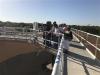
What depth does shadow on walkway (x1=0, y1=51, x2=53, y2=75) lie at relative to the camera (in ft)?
78.6

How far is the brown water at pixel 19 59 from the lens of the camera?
2388cm

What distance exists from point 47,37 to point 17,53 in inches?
333

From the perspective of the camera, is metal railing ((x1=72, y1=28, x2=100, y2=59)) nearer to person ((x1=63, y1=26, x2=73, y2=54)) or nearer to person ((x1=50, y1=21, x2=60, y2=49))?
person ((x1=63, y1=26, x2=73, y2=54))

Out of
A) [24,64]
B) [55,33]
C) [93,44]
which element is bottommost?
[24,64]

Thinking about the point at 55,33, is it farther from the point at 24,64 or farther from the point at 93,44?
the point at 24,64

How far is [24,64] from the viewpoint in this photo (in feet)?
84.9

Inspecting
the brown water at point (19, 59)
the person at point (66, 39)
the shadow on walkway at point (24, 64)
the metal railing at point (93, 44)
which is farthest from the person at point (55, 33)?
the brown water at point (19, 59)

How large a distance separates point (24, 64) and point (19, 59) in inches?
27.7

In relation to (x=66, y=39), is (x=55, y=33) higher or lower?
higher

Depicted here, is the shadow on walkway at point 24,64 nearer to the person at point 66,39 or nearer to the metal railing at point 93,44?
the metal railing at point 93,44

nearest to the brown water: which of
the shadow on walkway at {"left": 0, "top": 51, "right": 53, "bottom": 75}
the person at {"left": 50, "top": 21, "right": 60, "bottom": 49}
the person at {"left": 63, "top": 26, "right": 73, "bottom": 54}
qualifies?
the shadow on walkway at {"left": 0, "top": 51, "right": 53, "bottom": 75}

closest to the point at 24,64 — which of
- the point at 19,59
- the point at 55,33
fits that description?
the point at 19,59

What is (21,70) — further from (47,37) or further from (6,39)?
(47,37)

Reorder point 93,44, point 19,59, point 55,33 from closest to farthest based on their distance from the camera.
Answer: point 55,33 → point 93,44 → point 19,59
